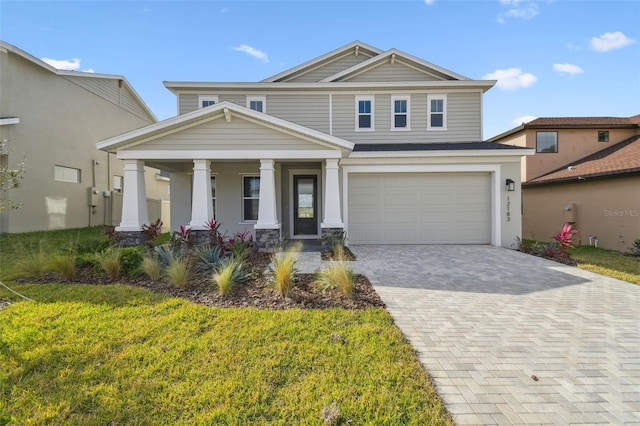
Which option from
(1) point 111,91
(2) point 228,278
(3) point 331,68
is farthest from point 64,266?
(1) point 111,91

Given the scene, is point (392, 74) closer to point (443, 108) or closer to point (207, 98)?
point (443, 108)

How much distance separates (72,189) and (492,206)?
18.9m

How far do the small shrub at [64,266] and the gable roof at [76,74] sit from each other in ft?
37.6

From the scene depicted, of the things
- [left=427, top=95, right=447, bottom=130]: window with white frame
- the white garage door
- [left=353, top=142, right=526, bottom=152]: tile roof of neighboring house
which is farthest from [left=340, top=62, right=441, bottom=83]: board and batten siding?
the white garage door

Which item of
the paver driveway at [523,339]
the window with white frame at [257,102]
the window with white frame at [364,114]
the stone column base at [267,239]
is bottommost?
the paver driveway at [523,339]

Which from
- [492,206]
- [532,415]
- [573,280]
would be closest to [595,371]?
[532,415]

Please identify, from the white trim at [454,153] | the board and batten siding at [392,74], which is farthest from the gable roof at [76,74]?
the white trim at [454,153]

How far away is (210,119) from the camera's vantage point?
901 cm

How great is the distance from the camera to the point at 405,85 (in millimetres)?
12172

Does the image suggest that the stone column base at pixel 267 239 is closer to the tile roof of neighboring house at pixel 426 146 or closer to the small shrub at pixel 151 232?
the small shrub at pixel 151 232

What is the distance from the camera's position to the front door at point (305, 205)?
12.3 meters

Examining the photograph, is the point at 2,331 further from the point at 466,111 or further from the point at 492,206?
the point at 466,111

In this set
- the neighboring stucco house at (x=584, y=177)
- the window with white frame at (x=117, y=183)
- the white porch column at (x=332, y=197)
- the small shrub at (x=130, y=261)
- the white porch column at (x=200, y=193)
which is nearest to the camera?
the small shrub at (x=130, y=261)

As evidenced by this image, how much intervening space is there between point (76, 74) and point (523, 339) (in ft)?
67.4
